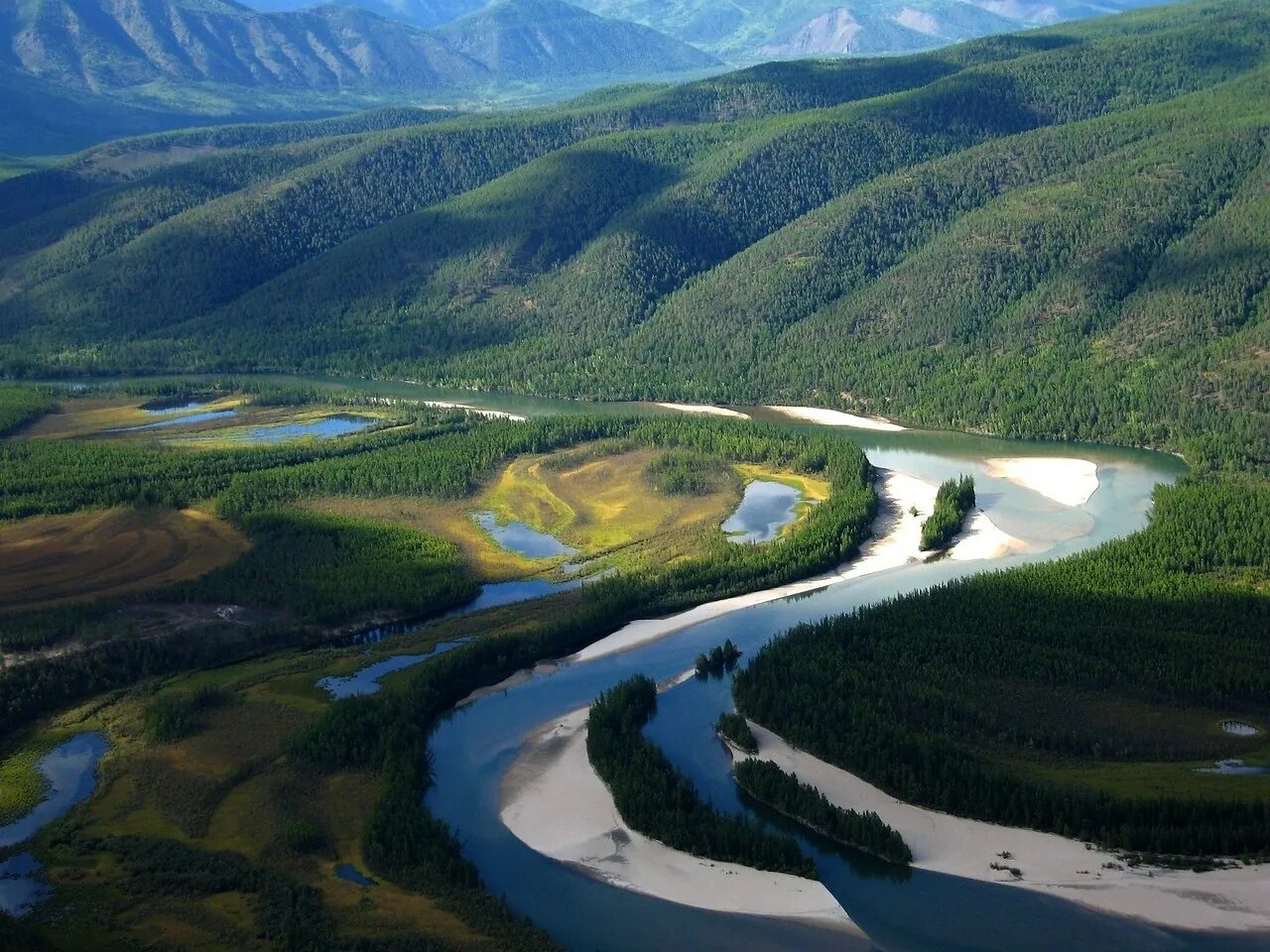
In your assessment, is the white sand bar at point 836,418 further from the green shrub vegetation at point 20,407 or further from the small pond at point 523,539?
the green shrub vegetation at point 20,407

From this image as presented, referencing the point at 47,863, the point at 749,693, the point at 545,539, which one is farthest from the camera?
the point at 545,539

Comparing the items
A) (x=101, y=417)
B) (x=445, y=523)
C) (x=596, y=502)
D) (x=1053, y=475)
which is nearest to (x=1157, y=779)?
(x=445, y=523)

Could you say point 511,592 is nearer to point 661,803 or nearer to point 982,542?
point 982,542

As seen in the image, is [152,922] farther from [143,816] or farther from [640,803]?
[640,803]

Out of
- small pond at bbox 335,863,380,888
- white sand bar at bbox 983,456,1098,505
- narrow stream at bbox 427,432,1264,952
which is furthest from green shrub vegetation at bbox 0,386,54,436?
small pond at bbox 335,863,380,888

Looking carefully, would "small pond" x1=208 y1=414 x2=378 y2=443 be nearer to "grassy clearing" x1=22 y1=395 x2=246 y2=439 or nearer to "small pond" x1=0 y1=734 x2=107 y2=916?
"grassy clearing" x1=22 y1=395 x2=246 y2=439

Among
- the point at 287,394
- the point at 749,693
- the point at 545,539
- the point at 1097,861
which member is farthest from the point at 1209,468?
the point at 287,394
